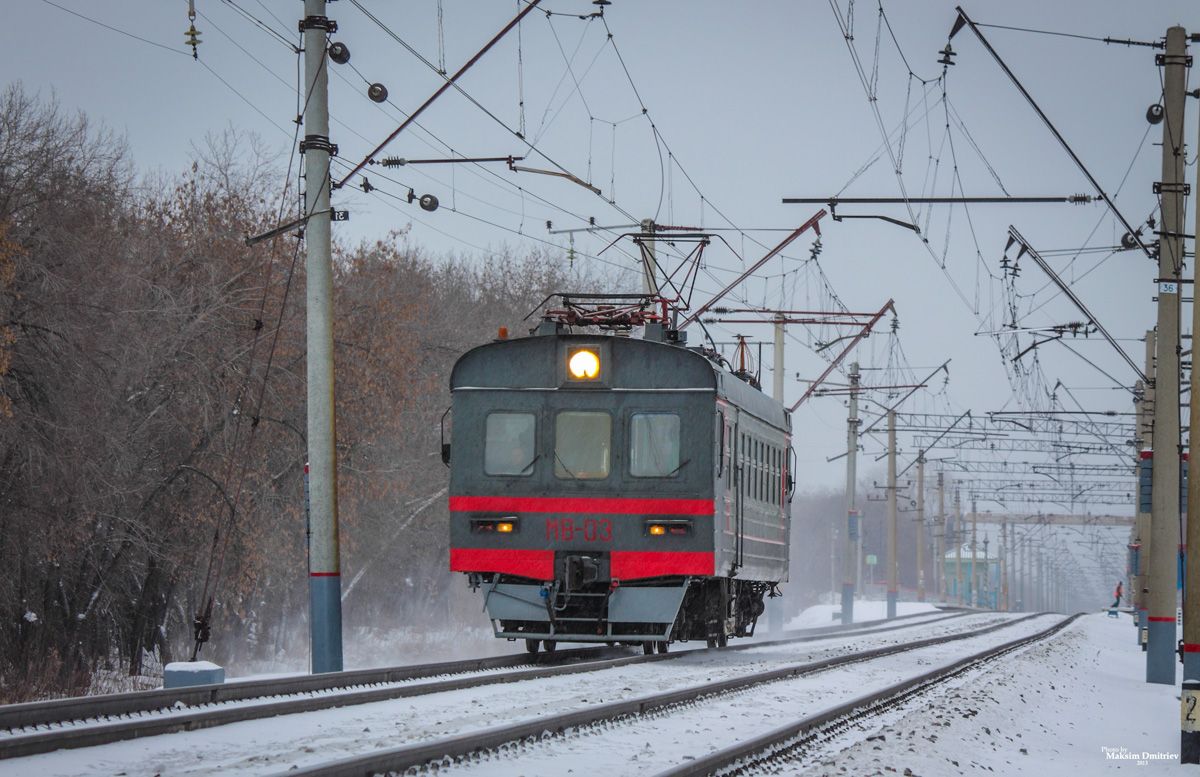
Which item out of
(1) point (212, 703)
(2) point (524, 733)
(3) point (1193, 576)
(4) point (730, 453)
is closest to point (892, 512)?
(4) point (730, 453)

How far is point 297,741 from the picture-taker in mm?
8094

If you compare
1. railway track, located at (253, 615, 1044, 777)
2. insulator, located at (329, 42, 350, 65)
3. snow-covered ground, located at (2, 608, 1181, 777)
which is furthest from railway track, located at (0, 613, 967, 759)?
insulator, located at (329, 42, 350, 65)

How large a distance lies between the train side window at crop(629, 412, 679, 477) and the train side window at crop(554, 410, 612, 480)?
27cm

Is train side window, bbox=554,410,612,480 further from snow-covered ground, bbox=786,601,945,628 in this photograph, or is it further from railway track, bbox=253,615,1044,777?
snow-covered ground, bbox=786,601,945,628

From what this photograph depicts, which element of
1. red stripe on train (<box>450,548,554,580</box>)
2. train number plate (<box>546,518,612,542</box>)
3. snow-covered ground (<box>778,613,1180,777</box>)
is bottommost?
snow-covered ground (<box>778,613,1180,777</box>)

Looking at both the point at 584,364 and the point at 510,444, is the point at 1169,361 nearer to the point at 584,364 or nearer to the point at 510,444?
the point at 584,364

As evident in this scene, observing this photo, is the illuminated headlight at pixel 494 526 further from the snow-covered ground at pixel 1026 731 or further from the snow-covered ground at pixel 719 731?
the snow-covered ground at pixel 1026 731

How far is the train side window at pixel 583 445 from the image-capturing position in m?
14.5

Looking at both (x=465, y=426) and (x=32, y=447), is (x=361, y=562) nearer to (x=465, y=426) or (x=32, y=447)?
(x=32, y=447)

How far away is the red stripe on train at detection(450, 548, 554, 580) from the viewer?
14.3m

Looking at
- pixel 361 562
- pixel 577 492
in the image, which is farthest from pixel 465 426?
pixel 361 562

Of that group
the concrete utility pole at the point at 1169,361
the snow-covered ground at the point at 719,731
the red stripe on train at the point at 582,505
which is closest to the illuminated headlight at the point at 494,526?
the red stripe on train at the point at 582,505

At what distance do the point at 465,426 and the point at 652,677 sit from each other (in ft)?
11.8

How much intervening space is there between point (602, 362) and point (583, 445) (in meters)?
0.93
